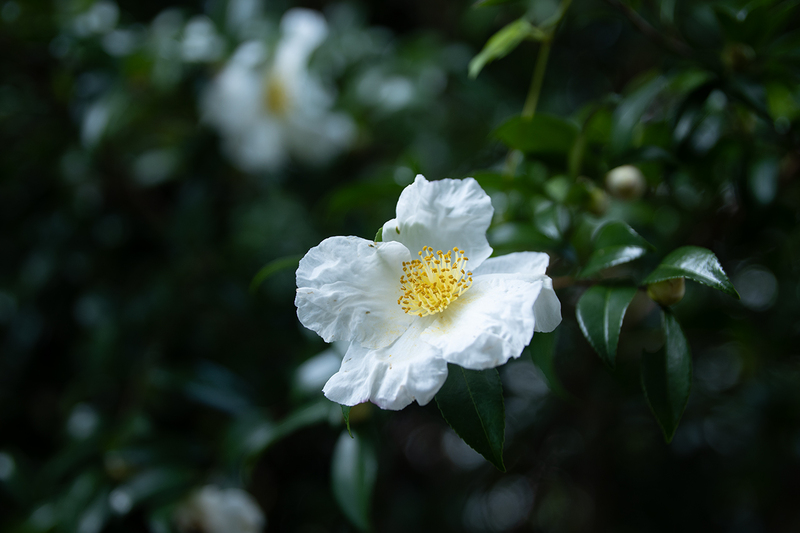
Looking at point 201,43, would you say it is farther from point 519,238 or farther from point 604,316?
point 604,316

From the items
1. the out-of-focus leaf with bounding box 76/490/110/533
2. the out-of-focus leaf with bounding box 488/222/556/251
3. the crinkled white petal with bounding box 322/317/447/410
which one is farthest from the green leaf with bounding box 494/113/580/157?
the out-of-focus leaf with bounding box 76/490/110/533

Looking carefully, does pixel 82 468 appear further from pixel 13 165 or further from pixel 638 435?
pixel 638 435

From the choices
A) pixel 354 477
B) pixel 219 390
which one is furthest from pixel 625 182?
pixel 219 390

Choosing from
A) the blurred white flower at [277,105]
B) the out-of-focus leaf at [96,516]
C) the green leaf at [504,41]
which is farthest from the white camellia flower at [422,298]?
the blurred white flower at [277,105]

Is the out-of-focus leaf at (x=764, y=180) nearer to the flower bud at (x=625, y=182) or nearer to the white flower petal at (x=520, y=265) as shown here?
the flower bud at (x=625, y=182)

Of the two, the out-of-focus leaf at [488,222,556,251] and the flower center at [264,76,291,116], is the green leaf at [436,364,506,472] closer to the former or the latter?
the out-of-focus leaf at [488,222,556,251]

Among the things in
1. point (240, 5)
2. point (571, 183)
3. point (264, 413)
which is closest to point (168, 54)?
point (240, 5)
